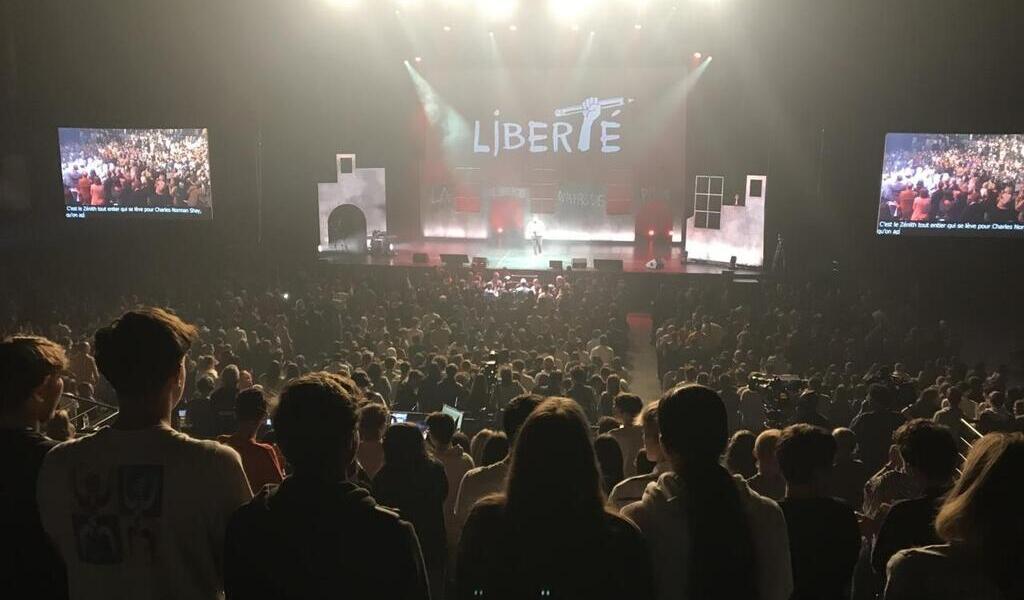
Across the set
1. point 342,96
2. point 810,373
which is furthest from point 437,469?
point 342,96

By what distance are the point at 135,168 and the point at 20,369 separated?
850 inches

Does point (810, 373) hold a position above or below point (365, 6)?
below

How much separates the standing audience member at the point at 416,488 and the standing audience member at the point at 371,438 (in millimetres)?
765

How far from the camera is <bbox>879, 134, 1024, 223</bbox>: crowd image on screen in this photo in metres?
18.5

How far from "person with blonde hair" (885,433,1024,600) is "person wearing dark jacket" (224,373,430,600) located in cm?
116

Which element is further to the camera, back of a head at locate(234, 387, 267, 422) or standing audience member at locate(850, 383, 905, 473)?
standing audience member at locate(850, 383, 905, 473)

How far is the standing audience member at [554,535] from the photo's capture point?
1.85 metres

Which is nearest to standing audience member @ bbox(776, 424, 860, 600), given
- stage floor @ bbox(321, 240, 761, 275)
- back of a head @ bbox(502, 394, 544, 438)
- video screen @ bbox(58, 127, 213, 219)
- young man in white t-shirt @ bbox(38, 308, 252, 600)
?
back of a head @ bbox(502, 394, 544, 438)

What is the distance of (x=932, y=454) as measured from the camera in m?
3.10

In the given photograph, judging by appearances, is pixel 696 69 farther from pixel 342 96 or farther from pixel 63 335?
pixel 63 335

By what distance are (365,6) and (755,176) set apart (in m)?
10.5

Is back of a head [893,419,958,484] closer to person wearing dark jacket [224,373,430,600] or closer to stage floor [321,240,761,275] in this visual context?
person wearing dark jacket [224,373,430,600]

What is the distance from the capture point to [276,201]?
72.5 feet

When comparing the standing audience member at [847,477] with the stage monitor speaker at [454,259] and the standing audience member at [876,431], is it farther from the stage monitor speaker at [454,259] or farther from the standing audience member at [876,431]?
the stage monitor speaker at [454,259]
